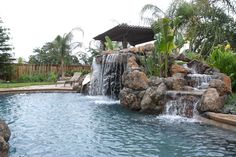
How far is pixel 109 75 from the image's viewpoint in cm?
1570

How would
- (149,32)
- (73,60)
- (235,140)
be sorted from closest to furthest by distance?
(235,140) < (149,32) < (73,60)

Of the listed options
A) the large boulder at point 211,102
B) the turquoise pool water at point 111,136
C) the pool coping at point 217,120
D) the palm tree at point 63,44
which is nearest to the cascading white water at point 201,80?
the large boulder at point 211,102

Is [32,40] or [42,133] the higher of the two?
[32,40]

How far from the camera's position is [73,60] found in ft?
106

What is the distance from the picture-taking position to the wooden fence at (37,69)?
2538cm

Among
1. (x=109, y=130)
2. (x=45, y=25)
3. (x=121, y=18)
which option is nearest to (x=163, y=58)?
(x=109, y=130)

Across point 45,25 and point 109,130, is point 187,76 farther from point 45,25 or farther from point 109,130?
point 45,25

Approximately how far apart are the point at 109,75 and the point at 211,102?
753cm

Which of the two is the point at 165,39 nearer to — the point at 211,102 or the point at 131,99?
the point at 131,99

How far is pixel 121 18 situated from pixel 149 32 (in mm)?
2258

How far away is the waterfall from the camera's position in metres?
15.1

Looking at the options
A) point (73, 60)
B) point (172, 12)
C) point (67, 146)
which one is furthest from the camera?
point (73, 60)

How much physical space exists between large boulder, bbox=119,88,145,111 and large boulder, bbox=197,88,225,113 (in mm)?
2373

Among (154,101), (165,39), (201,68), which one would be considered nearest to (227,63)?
(201,68)
